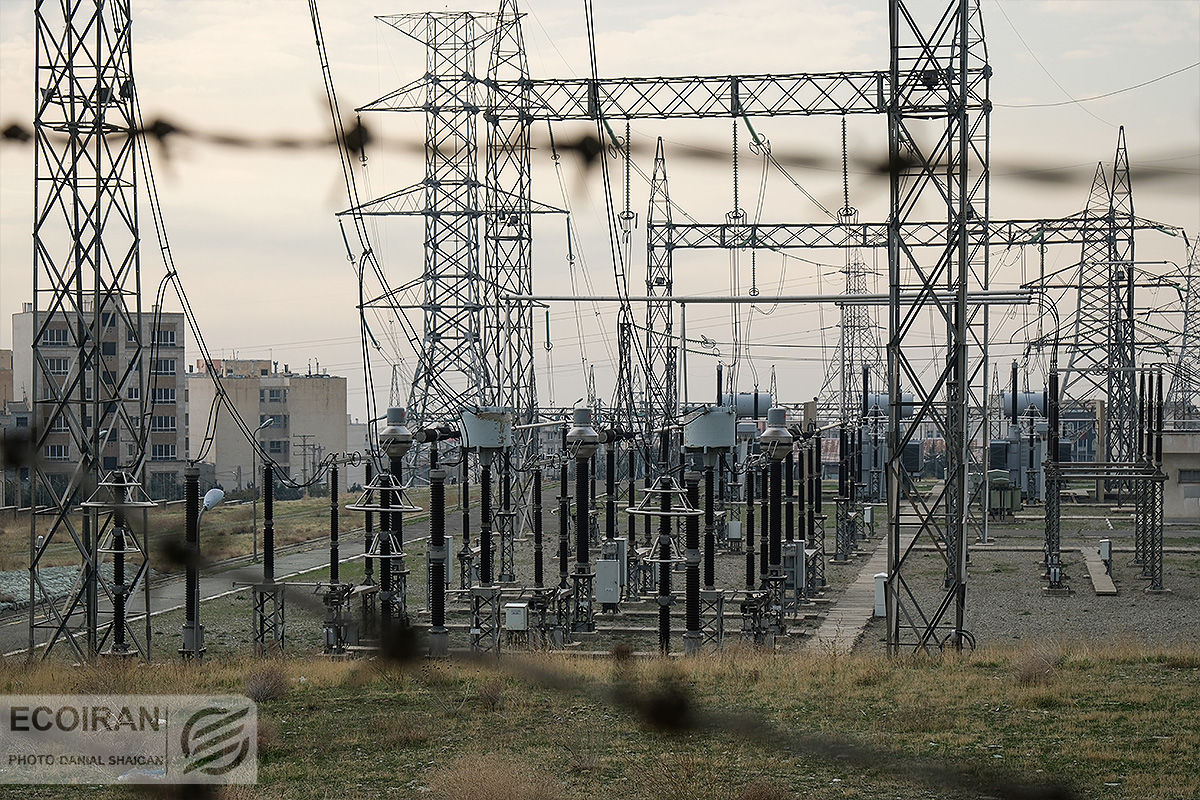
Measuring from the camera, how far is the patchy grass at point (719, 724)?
864cm

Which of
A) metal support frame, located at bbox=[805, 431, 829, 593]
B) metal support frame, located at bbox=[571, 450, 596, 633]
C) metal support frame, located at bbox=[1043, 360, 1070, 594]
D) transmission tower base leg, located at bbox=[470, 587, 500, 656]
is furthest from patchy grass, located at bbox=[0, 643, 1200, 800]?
metal support frame, located at bbox=[805, 431, 829, 593]

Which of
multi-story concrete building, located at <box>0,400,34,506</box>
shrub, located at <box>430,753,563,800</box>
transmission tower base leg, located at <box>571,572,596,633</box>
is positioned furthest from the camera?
multi-story concrete building, located at <box>0,400,34,506</box>

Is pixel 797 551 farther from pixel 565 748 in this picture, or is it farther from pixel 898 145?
pixel 565 748

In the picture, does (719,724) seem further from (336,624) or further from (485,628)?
(485,628)

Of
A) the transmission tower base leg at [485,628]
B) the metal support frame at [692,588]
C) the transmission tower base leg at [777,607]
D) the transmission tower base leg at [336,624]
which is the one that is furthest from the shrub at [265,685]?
the transmission tower base leg at [777,607]

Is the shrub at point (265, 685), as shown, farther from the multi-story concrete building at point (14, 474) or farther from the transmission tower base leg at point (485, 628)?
the multi-story concrete building at point (14, 474)

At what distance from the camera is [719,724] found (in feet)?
30.3

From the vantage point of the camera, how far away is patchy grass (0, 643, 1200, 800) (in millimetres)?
8641

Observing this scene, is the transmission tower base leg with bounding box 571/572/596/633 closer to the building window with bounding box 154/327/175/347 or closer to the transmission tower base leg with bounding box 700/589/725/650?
the transmission tower base leg with bounding box 700/589/725/650

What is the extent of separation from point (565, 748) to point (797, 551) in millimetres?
11874

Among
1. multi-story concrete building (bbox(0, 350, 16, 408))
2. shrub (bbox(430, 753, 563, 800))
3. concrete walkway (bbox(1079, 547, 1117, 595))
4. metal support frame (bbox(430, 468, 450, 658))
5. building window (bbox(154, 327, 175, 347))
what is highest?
building window (bbox(154, 327, 175, 347))

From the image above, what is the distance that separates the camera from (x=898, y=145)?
1384cm

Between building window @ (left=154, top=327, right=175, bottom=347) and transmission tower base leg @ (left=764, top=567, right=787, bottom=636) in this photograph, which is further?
building window @ (left=154, top=327, right=175, bottom=347)

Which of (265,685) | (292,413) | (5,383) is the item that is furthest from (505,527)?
(292,413)
